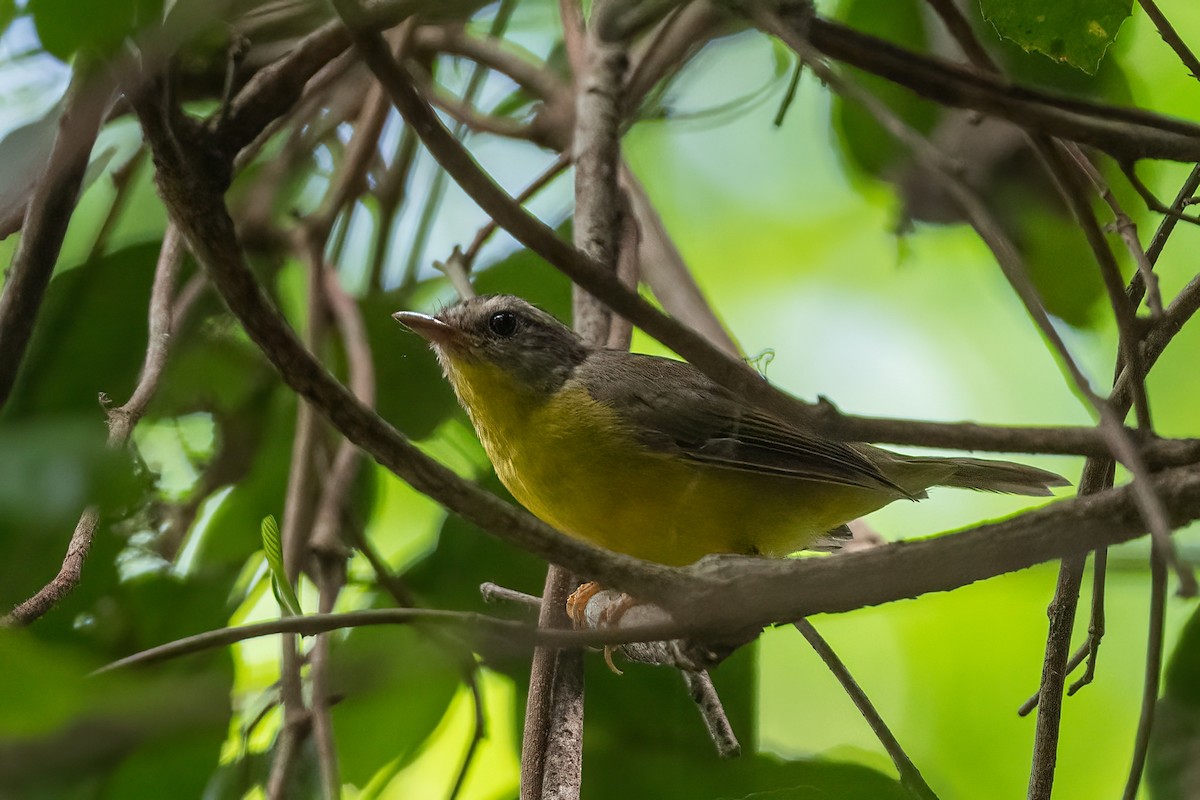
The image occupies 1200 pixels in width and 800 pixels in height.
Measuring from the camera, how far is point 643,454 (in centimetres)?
303

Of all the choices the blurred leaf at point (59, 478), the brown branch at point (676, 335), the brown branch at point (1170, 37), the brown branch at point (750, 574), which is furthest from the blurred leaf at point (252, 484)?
the brown branch at point (1170, 37)

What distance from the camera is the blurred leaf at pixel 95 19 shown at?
1241mm

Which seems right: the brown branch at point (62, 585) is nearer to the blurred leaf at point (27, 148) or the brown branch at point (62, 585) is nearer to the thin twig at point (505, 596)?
the blurred leaf at point (27, 148)

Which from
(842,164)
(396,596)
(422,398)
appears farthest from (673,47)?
(396,596)

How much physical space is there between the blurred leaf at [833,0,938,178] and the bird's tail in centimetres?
95

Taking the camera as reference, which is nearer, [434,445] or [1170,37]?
[1170,37]

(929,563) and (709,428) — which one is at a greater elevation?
(709,428)

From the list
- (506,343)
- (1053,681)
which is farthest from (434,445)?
(1053,681)

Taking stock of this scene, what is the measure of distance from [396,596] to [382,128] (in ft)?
5.00

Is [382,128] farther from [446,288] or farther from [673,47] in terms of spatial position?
[673,47]

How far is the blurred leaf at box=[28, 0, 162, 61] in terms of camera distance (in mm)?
1241

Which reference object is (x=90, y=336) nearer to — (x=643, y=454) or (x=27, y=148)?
(x=27, y=148)

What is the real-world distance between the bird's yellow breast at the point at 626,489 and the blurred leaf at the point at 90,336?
2.92 feet

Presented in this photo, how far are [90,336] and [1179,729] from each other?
258 centimetres
